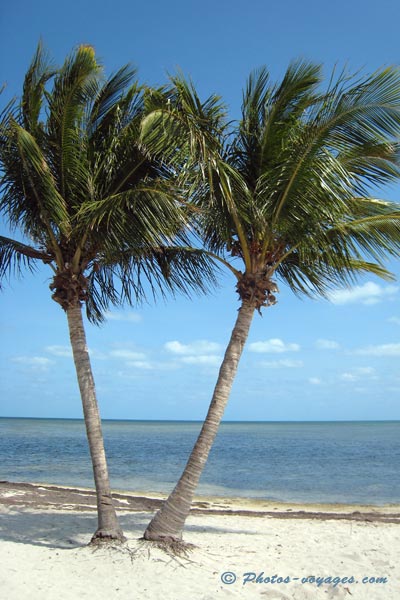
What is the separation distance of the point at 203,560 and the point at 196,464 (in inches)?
45.9

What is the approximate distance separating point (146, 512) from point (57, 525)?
243cm

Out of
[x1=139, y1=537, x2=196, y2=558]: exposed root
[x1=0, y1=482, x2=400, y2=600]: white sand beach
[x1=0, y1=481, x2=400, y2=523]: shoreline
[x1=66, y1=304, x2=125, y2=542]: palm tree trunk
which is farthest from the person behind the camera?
[x1=0, y1=481, x2=400, y2=523]: shoreline

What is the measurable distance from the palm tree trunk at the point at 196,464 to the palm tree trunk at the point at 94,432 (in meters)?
0.52

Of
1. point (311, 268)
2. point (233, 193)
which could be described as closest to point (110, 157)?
point (233, 193)

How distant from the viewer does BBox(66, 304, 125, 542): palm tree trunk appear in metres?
7.31

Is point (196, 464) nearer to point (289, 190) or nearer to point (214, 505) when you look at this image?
point (289, 190)

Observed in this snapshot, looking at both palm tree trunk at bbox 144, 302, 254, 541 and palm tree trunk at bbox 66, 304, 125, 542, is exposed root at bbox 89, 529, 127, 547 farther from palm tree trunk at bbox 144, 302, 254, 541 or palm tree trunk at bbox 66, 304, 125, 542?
palm tree trunk at bbox 144, 302, 254, 541

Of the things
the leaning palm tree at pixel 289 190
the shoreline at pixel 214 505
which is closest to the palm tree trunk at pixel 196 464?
the leaning palm tree at pixel 289 190

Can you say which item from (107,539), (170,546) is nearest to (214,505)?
(170,546)

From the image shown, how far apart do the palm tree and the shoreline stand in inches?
193

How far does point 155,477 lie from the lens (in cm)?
2105

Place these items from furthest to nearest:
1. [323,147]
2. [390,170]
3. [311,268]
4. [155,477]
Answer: [155,477] < [311,268] < [390,170] < [323,147]

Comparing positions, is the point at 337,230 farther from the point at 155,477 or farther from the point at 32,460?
the point at 32,460

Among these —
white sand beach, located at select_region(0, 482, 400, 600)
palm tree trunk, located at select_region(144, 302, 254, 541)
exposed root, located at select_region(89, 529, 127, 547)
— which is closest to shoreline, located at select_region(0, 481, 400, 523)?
white sand beach, located at select_region(0, 482, 400, 600)
